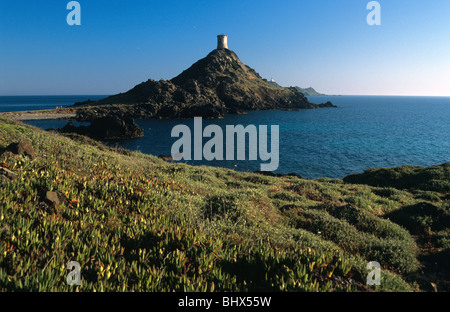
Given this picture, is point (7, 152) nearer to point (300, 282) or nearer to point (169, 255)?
point (169, 255)

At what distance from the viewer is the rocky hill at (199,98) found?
118 meters

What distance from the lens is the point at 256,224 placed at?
8.58 m

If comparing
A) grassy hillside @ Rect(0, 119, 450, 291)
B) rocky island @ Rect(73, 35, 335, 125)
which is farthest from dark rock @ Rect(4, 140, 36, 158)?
rocky island @ Rect(73, 35, 335, 125)

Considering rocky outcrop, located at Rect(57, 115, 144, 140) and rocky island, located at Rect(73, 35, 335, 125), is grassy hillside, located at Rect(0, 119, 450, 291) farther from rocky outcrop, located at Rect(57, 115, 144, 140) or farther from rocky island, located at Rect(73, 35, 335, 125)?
rocky island, located at Rect(73, 35, 335, 125)

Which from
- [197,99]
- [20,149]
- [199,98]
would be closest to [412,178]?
[20,149]

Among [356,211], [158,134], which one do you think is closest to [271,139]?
[158,134]

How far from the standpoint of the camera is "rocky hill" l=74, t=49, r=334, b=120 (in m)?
118

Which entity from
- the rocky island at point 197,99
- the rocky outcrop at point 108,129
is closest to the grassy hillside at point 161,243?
the rocky outcrop at point 108,129

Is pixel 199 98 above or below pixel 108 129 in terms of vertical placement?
above

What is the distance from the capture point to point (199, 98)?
5320 inches

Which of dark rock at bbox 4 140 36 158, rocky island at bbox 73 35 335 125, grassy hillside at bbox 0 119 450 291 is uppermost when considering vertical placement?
rocky island at bbox 73 35 335 125

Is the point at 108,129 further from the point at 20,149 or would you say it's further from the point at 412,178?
the point at 412,178

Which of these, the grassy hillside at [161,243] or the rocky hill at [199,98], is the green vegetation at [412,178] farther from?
the rocky hill at [199,98]

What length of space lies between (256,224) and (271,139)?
61.2 metres
